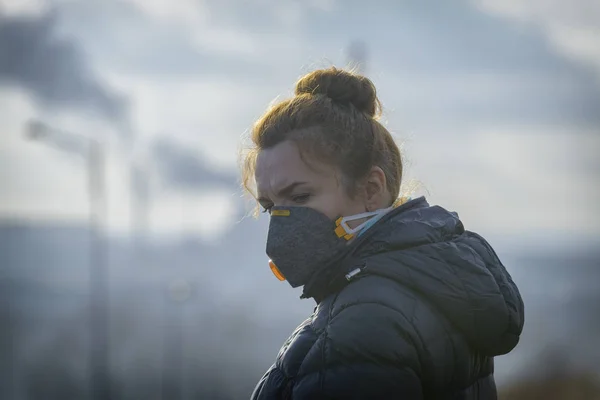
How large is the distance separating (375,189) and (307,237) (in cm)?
29

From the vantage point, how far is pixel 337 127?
2.72m

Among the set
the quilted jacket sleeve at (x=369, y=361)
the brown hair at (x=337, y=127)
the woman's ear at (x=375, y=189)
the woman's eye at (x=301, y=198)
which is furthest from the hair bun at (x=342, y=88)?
the quilted jacket sleeve at (x=369, y=361)

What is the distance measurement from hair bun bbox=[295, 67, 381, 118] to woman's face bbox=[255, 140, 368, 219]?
0.28 meters

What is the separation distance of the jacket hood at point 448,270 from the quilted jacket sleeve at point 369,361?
5.8 inches

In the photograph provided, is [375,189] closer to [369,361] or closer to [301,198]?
[301,198]

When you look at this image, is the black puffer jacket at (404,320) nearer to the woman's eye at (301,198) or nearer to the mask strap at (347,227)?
the mask strap at (347,227)

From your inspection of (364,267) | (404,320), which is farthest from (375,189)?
(404,320)

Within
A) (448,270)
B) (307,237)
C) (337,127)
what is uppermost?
(337,127)

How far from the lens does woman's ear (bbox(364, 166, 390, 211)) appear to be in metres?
2.74

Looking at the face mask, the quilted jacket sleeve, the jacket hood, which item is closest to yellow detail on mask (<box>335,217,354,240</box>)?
the face mask

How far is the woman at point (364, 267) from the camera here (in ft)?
7.44

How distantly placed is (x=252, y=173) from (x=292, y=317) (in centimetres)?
4714

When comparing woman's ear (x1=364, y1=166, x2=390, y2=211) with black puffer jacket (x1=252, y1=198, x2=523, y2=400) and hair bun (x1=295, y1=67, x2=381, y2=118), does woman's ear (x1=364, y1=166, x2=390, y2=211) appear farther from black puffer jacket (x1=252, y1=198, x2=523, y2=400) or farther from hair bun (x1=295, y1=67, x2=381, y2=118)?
hair bun (x1=295, y1=67, x2=381, y2=118)

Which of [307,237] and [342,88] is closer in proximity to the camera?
[307,237]
